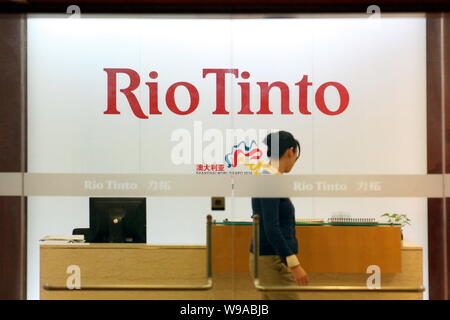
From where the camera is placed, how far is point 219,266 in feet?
11.1

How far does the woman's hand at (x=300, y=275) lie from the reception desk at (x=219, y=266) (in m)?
0.06

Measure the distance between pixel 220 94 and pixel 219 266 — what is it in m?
1.27

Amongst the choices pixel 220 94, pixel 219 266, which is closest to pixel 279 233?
pixel 219 266

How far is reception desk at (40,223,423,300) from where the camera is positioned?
11.0ft

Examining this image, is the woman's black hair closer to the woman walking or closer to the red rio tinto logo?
the woman walking

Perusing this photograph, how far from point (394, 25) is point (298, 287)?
204 centimetres

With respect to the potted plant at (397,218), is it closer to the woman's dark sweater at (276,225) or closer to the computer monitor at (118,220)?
the woman's dark sweater at (276,225)

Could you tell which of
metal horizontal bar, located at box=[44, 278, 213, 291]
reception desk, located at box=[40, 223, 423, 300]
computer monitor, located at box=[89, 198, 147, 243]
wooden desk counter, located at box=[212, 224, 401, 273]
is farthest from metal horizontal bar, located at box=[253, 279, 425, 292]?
computer monitor, located at box=[89, 198, 147, 243]

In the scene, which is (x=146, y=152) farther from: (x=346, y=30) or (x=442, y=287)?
(x=442, y=287)

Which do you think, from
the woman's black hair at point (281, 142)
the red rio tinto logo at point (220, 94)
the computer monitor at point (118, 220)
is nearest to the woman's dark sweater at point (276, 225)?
the woman's black hair at point (281, 142)

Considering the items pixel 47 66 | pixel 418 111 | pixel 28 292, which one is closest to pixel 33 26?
pixel 47 66

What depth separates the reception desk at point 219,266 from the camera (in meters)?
3.34

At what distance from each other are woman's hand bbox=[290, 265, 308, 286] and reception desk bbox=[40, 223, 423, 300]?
0.20 feet

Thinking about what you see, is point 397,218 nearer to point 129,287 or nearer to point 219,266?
point 219,266
